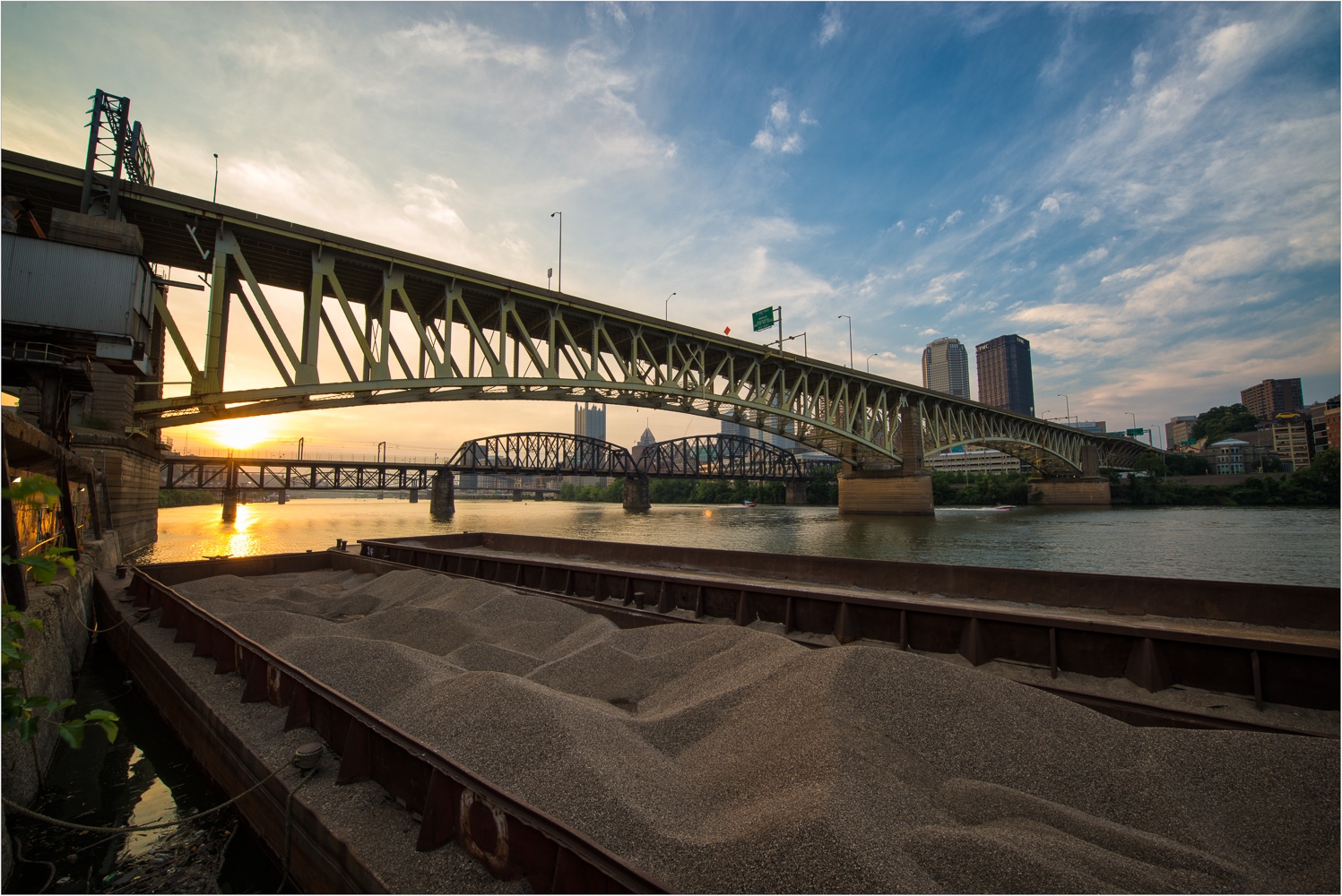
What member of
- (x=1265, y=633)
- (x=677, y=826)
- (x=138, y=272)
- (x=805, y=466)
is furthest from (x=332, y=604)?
(x=805, y=466)

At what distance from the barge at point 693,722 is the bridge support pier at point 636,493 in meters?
84.0

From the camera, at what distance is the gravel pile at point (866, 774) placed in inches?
138

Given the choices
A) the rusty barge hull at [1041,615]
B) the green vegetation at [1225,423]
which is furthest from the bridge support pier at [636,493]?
the green vegetation at [1225,423]

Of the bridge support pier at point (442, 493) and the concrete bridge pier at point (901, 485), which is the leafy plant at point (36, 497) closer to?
the concrete bridge pier at point (901, 485)

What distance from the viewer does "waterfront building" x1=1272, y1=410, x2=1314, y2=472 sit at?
111m

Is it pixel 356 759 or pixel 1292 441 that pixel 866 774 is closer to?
pixel 356 759

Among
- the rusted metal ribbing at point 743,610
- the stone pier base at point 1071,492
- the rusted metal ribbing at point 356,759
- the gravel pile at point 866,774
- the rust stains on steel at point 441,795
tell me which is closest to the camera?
the rust stains on steel at point 441,795

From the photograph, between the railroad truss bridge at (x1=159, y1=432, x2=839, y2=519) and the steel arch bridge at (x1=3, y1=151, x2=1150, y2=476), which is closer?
the steel arch bridge at (x1=3, y1=151, x2=1150, y2=476)

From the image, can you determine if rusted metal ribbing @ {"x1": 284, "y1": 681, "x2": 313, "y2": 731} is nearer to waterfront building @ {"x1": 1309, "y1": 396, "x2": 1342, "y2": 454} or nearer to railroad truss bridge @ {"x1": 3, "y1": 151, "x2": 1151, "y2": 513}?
railroad truss bridge @ {"x1": 3, "y1": 151, "x2": 1151, "y2": 513}

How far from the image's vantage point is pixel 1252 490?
68312 mm

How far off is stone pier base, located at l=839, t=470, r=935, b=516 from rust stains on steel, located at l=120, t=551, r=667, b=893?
55.0 meters

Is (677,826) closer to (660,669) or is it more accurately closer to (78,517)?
(660,669)

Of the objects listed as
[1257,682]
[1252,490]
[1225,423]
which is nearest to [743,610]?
[1257,682]

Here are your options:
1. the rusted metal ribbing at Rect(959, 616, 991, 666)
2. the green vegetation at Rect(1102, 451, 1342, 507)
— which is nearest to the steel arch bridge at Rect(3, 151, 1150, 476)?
the rusted metal ribbing at Rect(959, 616, 991, 666)
